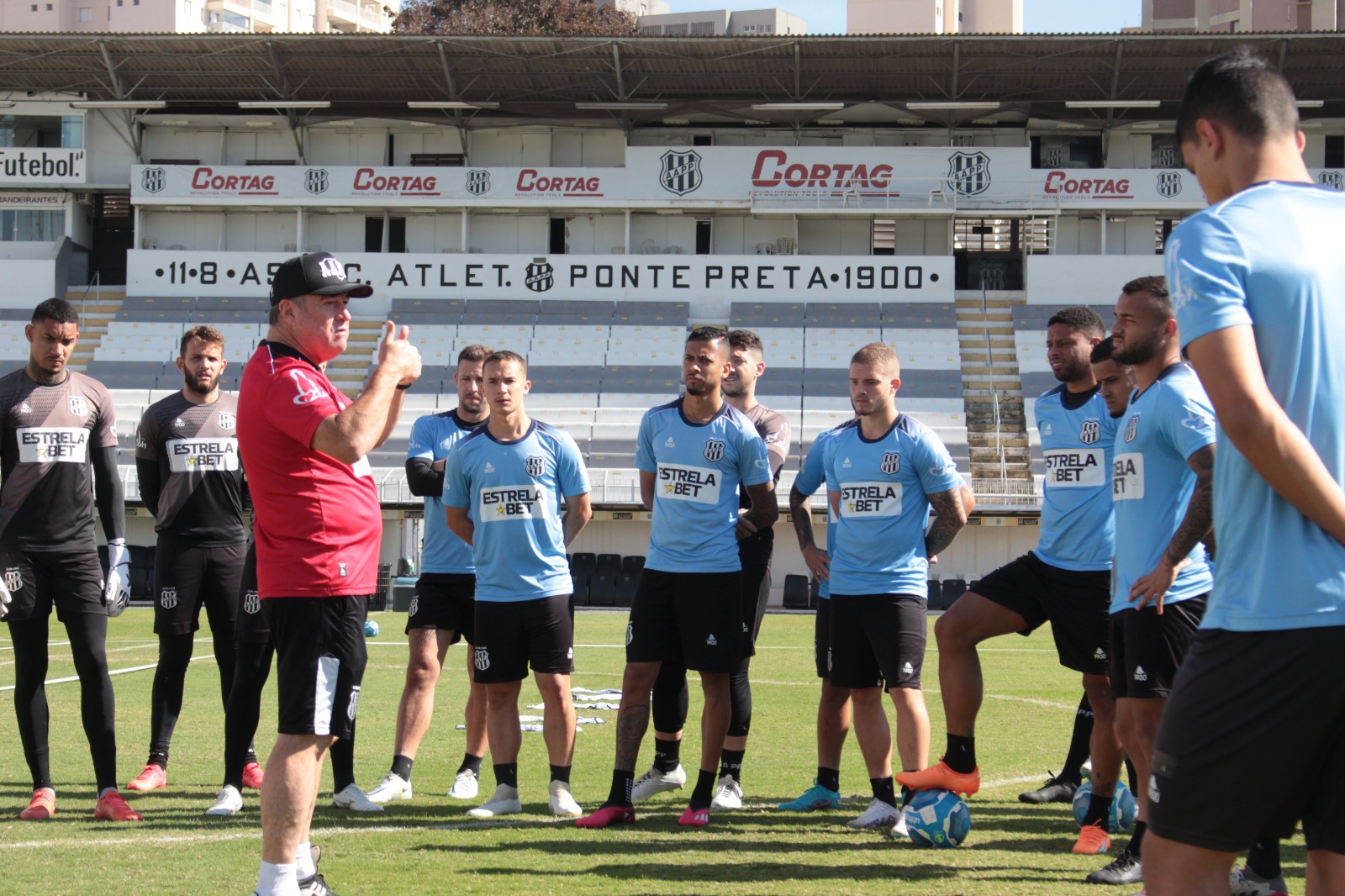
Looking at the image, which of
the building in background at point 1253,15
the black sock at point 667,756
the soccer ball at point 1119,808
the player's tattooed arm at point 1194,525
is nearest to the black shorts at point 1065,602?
the soccer ball at point 1119,808

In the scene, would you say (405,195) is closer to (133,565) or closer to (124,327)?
(124,327)

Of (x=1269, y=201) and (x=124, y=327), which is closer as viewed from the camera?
(x=1269, y=201)

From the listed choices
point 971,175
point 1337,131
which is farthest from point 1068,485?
point 1337,131

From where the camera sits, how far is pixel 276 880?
4328 millimetres

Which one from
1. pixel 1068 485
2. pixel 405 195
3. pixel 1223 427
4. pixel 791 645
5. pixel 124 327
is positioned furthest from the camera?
pixel 405 195

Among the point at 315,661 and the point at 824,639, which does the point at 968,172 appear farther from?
A: the point at 315,661

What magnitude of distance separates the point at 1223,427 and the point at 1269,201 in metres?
0.50

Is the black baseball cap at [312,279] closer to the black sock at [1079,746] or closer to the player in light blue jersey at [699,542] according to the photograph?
the player in light blue jersey at [699,542]

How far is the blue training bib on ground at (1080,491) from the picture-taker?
6539 mm

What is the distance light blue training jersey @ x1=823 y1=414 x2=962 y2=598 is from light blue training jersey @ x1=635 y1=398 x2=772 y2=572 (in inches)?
20.2


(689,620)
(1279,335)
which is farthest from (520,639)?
(1279,335)

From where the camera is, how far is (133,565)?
24641 millimetres

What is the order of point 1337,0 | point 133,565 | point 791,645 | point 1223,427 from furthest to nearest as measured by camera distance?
point 1337,0
point 133,565
point 791,645
point 1223,427

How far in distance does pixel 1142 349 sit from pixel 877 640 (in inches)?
77.9
